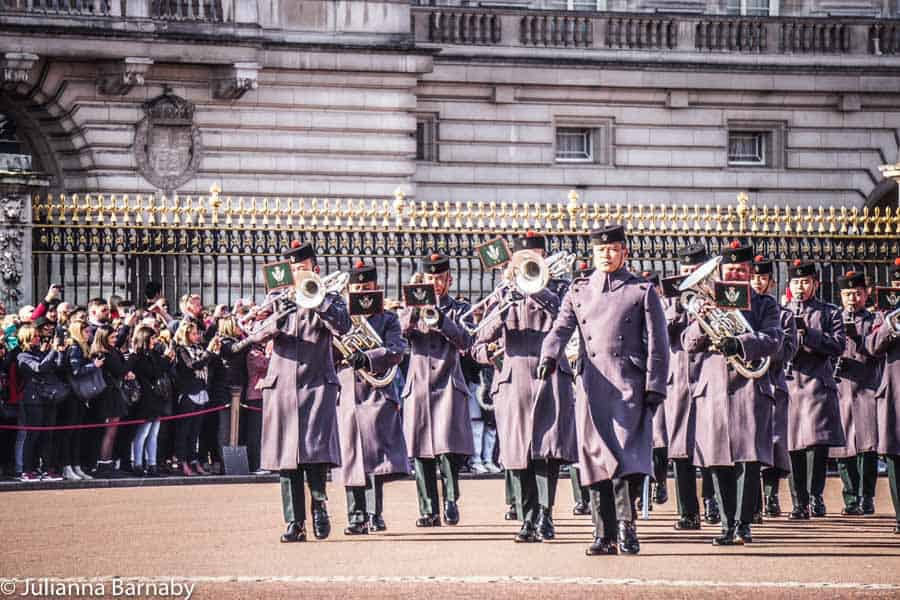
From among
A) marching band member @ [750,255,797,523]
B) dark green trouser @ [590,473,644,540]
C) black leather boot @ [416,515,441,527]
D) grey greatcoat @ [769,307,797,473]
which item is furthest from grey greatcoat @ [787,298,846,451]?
dark green trouser @ [590,473,644,540]

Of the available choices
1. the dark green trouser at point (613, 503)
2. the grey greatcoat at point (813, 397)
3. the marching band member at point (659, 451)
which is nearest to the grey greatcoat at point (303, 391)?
the dark green trouser at point (613, 503)

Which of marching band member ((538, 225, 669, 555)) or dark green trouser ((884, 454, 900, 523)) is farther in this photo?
dark green trouser ((884, 454, 900, 523))

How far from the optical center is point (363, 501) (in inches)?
640

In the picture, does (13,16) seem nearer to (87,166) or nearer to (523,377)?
(87,166)

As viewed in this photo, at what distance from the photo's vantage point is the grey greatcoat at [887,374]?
17250mm

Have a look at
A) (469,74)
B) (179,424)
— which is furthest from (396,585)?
(469,74)

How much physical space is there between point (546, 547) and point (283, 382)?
2.13 metres

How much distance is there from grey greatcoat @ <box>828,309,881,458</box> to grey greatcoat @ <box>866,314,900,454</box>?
2.73ft

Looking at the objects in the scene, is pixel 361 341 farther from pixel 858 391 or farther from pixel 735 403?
pixel 858 391

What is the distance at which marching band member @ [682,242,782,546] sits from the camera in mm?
15141

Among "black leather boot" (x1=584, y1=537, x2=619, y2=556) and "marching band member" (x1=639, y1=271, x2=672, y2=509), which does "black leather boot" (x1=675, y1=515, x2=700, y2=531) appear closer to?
"marching band member" (x1=639, y1=271, x2=672, y2=509)

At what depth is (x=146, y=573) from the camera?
1330 centimetres

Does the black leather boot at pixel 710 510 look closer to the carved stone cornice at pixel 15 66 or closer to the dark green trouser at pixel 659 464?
the dark green trouser at pixel 659 464

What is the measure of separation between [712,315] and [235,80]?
17.1m
